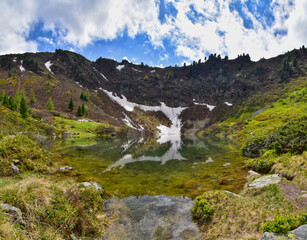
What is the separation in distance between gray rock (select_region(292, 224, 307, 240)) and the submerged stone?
5.33m

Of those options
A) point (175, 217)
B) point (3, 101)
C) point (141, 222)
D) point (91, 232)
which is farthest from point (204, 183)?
point (3, 101)

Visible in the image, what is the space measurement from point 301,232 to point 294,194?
6.66 m

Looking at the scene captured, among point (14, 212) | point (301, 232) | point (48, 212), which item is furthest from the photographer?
point (48, 212)

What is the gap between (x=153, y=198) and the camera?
1555 centimetres

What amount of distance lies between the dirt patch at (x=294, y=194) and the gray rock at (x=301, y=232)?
4459 mm

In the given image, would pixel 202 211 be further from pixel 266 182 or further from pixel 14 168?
pixel 14 168

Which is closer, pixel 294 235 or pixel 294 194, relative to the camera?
pixel 294 235

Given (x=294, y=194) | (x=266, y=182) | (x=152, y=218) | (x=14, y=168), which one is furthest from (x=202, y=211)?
(x=14, y=168)

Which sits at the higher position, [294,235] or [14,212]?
[14,212]

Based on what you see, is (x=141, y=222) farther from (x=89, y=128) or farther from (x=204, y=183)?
(x=89, y=128)

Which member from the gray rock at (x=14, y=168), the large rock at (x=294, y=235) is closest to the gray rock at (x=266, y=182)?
the large rock at (x=294, y=235)

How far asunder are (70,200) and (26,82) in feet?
617

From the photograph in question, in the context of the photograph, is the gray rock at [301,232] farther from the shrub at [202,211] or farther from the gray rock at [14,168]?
the gray rock at [14,168]

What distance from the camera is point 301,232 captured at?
18.6 ft
